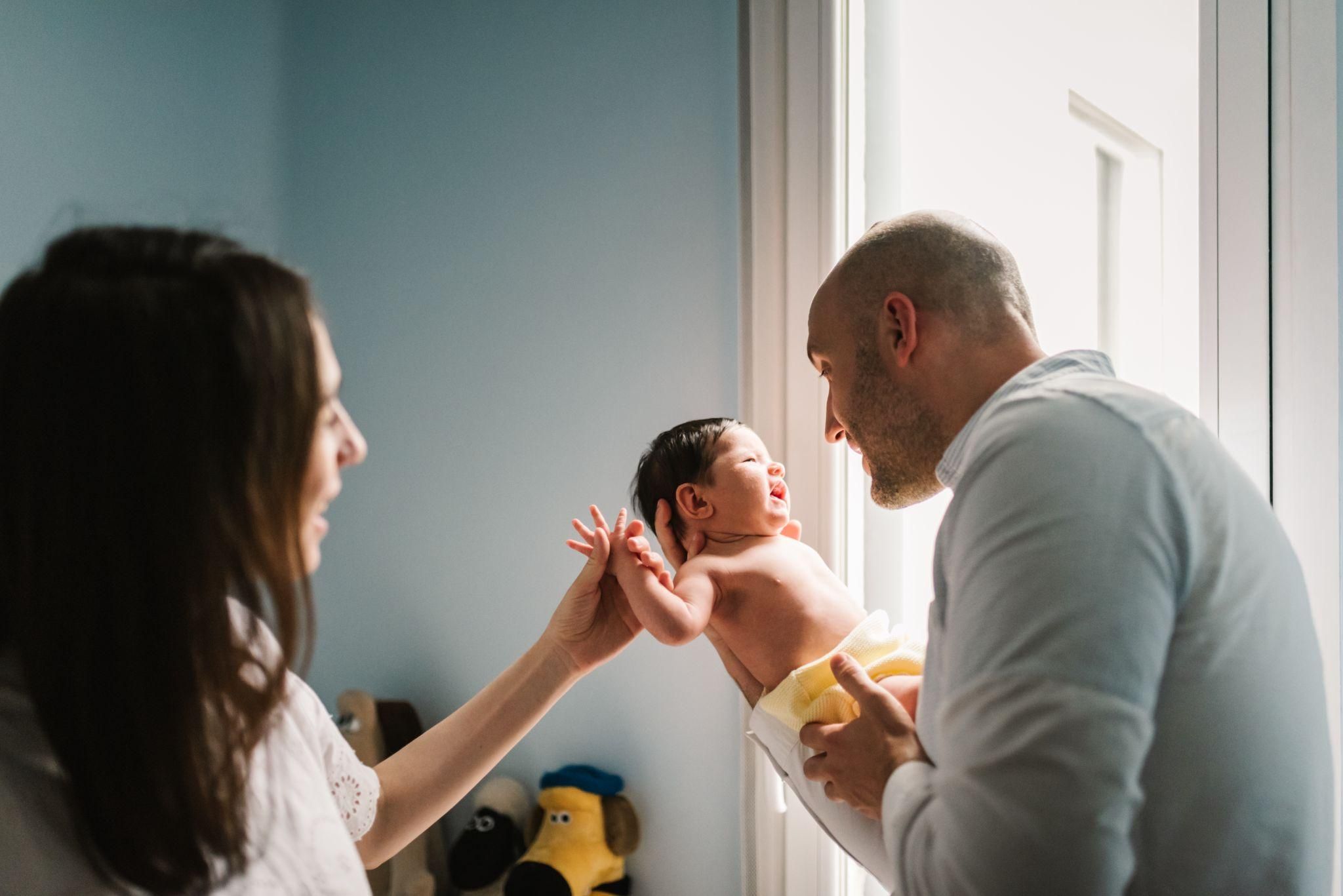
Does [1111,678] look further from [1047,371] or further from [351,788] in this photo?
[351,788]

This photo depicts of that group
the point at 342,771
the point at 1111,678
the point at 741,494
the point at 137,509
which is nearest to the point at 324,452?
the point at 137,509

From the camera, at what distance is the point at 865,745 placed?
1.04 m

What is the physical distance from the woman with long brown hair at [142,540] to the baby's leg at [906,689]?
2.62 feet

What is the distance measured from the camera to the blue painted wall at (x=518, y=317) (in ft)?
6.31

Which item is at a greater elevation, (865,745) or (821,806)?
(865,745)

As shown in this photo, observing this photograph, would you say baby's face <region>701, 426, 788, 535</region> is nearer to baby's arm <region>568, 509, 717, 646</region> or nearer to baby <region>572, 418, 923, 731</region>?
baby <region>572, 418, 923, 731</region>

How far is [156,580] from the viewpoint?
2.41 feet

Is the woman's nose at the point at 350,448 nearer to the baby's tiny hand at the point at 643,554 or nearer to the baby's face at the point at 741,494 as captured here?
the baby's tiny hand at the point at 643,554

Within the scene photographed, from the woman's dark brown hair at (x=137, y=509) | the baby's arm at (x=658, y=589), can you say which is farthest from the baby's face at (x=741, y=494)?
the woman's dark brown hair at (x=137, y=509)

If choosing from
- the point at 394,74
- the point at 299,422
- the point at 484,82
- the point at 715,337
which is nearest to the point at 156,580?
the point at 299,422

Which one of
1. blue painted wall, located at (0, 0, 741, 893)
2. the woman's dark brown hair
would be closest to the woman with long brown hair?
the woman's dark brown hair

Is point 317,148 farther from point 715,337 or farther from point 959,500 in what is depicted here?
point 959,500

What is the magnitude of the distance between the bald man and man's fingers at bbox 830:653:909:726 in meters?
0.06

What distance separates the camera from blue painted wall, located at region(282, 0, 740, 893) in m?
1.92
